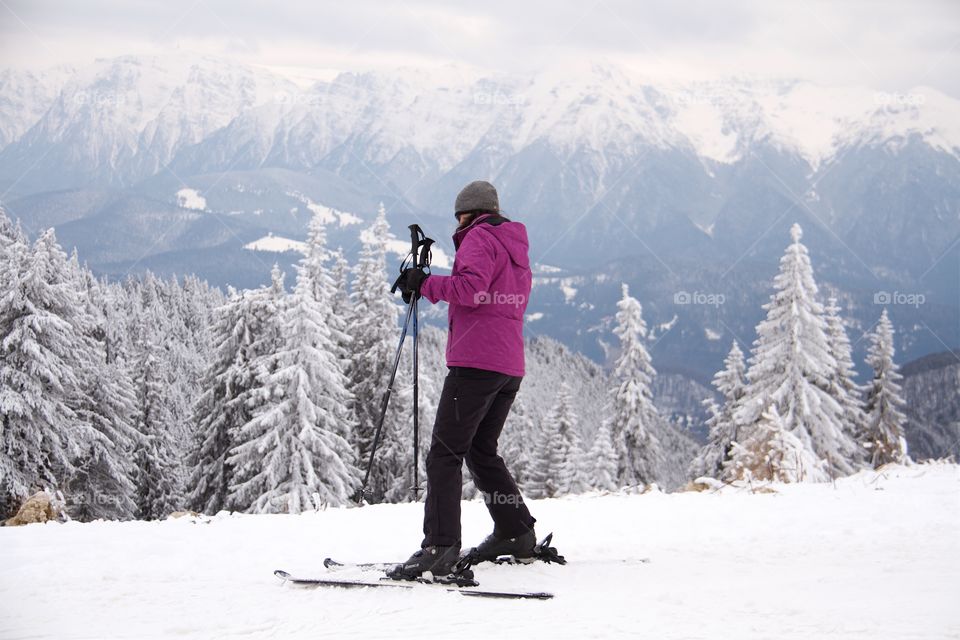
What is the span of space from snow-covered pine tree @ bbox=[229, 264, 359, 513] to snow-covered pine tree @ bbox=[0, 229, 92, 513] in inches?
197

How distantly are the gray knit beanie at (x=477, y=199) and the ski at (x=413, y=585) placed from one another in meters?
2.50

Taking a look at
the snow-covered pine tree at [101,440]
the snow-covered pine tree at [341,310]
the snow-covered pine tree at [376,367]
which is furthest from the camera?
the snow-covered pine tree at [376,367]

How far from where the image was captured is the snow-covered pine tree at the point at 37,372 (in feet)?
68.3

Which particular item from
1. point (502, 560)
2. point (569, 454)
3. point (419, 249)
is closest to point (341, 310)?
point (569, 454)

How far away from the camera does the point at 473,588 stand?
195 inches

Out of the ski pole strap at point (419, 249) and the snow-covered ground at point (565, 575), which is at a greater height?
the ski pole strap at point (419, 249)

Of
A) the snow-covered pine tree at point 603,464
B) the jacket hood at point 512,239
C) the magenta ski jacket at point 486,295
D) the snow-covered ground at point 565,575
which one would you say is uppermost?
the jacket hood at point 512,239

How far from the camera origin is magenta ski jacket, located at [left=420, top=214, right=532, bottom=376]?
501cm

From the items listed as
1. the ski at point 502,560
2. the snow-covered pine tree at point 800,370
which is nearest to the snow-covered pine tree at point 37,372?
the ski at point 502,560

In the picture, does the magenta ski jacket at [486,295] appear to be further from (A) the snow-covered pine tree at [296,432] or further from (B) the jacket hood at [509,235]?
(A) the snow-covered pine tree at [296,432]

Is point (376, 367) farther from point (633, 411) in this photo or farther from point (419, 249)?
point (419, 249)

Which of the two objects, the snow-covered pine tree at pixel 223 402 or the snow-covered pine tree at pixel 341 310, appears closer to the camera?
the snow-covered pine tree at pixel 223 402

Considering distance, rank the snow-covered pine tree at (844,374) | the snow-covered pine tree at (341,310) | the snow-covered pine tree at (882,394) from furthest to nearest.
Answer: the snow-covered pine tree at (882,394) → the snow-covered pine tree at (844,374) → the snow-covered pine tree at (341,310)

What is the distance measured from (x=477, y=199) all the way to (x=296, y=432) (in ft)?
64.4
